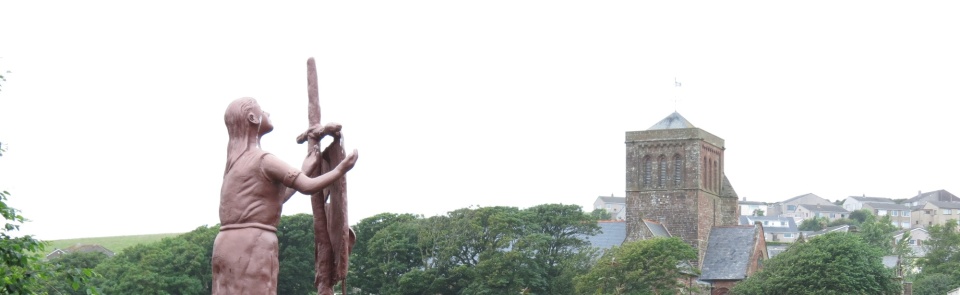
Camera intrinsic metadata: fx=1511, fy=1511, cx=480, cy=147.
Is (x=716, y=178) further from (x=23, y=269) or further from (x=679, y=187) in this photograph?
(x=23, y=269)

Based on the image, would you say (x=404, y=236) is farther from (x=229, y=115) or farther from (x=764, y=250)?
(x=229, y=115)

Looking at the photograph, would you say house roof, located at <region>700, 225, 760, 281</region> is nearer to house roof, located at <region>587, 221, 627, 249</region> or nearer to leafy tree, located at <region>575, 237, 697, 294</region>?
house roof, located at <region>587, 221, 627, 249</region>

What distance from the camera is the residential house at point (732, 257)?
100000 millimetres

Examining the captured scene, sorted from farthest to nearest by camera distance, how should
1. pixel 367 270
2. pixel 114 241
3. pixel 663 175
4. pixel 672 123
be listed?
pixel 114 241
pixel 672 123
pixel 663 175
pixel 367 270

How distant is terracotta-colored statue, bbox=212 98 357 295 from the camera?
39.3ft

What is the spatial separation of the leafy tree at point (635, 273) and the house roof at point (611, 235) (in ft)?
98.4

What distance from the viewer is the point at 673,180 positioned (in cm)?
10931

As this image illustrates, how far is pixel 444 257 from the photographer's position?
81.9 m

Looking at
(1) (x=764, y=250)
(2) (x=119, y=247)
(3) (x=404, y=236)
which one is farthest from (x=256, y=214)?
(2) (x=119, y=247)

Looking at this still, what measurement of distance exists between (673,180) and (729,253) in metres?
8.15

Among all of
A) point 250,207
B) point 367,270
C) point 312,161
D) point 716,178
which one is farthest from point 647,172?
point 250,207

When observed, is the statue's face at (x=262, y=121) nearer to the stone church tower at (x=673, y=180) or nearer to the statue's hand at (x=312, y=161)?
the statue's hand at (x=312, y=161)

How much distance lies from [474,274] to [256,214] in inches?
2647

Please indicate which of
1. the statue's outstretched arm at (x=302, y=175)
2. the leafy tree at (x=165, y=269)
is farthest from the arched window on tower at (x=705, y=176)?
the statue's outstretched arm at (x=302, y=175)
